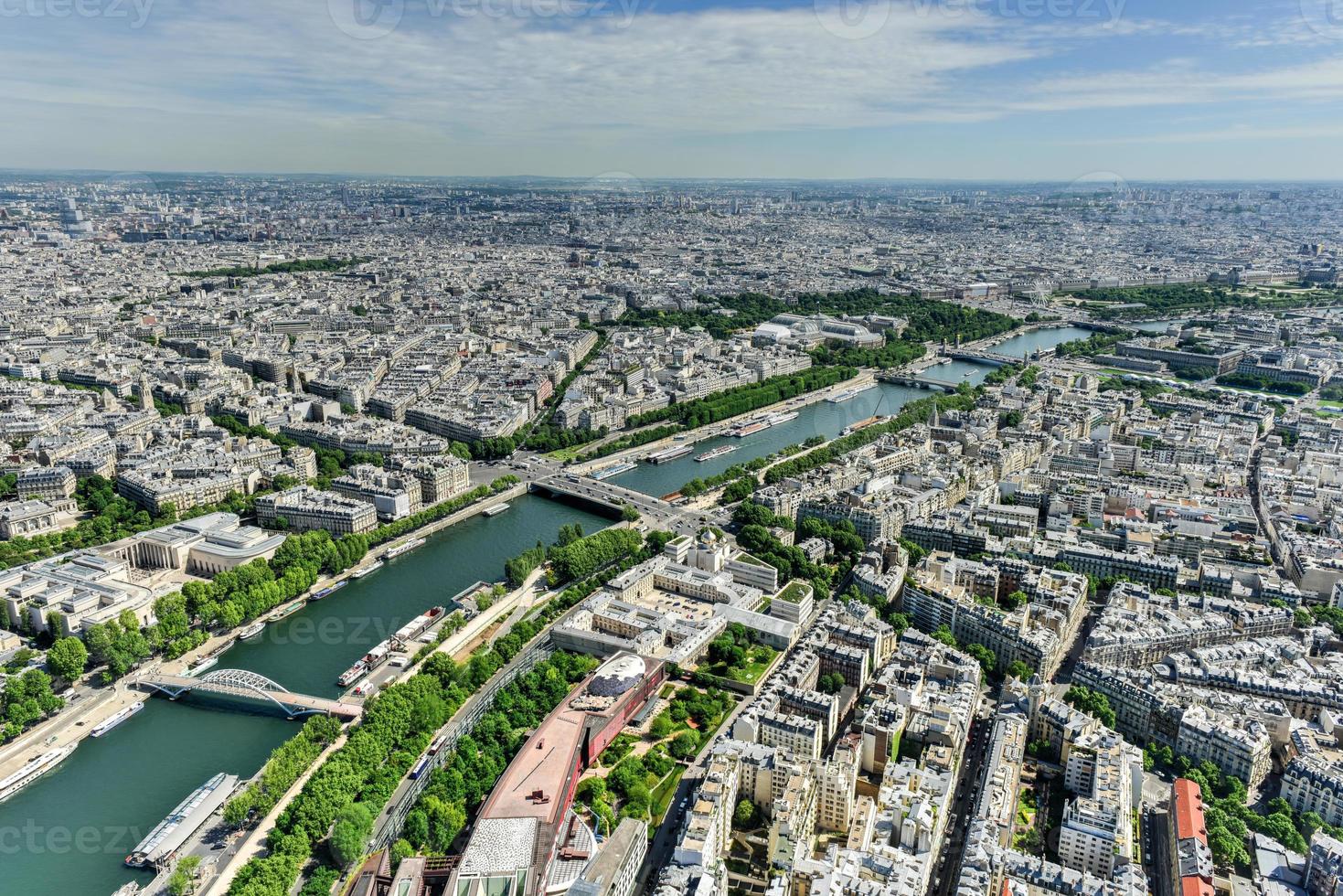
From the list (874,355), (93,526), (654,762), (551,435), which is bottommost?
(654,762)

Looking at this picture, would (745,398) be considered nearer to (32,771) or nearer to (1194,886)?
(1194,886)

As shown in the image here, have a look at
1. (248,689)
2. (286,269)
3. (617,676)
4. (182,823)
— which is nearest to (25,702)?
(248,689)

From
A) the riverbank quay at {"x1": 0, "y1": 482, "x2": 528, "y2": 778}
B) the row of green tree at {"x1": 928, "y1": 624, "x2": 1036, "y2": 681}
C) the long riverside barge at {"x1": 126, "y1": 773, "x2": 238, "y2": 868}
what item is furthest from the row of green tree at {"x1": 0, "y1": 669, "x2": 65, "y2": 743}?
the row of green tree at {"x1": 928, "y1": 624, "x2": 1036, "y2": 681}

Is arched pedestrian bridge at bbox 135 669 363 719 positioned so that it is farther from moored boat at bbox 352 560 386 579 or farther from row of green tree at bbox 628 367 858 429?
row of green tree at bbox 628 367 858 429

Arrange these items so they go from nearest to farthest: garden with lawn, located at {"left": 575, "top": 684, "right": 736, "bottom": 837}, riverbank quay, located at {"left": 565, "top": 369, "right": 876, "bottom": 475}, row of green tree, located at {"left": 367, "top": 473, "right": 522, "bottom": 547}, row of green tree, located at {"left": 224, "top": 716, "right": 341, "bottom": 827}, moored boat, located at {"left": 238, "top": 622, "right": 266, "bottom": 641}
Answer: row of green tree, located at {"left": 224, "top": 716, "right": 341, "bottom": 827} → garden with lawn, located at {"left": 575, "top": 684, "right": 736, "bottom": 837} → moored boat, located at {"left": 238, "top": 622, "right": 266, "bottom": 641} → row of green tree, located at {"left": 367, "top": 473, "right": 522, "bottom": 547} → riverbank quay, located at {"left": 565, "top": 369, "right": 876, "bottom": 475}

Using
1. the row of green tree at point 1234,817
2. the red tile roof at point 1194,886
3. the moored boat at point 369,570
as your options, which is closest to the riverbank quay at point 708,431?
the moored boat at point 369,570

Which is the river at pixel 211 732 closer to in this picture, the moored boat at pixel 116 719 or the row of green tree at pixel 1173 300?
the moored boat at pixel 116 719
